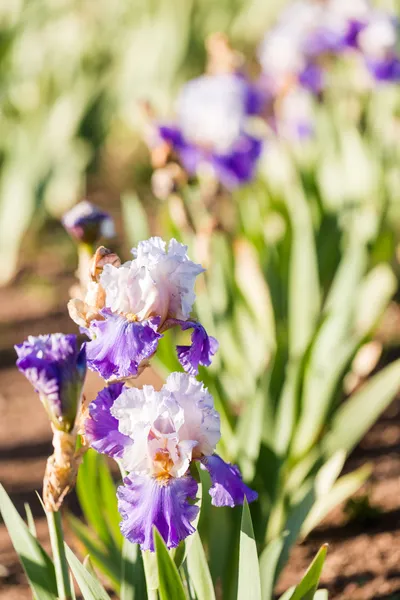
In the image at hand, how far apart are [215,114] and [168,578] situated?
190 cm

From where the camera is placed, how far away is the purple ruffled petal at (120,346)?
3.53 feet

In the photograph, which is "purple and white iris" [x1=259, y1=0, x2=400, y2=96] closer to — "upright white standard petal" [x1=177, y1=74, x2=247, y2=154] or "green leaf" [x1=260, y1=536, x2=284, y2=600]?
"upright white standard petal" [x1=177, y1=74, x2=247, y2=154]

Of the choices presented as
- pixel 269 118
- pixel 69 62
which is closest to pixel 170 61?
pixel 69 62

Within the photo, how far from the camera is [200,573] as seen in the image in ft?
4.10

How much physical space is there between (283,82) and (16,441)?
1.68 metres

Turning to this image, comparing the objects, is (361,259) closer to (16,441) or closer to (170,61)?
(16,441)

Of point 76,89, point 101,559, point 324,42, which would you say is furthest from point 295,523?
point 76,89

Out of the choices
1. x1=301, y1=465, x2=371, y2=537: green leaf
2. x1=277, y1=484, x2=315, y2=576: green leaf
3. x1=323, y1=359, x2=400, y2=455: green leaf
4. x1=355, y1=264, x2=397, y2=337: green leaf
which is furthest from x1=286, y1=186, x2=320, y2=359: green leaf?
x1=277, y1=484, x2=315, y2=576: green leaf

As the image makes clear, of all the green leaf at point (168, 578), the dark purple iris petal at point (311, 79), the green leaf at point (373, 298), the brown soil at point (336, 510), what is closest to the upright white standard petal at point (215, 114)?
the dark purple iris petal at point (311, 79)

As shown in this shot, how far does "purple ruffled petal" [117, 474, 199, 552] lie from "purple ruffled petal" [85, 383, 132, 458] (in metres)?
0.05

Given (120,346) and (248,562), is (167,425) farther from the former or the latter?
(248,562)

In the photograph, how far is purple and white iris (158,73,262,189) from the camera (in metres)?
2.70

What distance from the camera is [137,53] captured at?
5.15 metres

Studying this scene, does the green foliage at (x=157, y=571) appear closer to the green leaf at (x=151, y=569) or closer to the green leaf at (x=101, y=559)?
the green leaf at (x=151, y=569)
